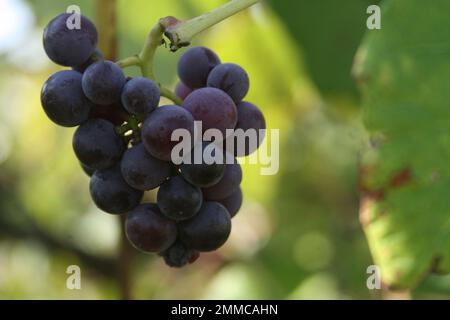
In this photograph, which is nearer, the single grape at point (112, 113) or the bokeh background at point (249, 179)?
the single grape at point (112, 113)

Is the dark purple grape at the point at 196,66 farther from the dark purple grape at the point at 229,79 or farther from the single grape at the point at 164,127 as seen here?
the single grape at the point at 164,127

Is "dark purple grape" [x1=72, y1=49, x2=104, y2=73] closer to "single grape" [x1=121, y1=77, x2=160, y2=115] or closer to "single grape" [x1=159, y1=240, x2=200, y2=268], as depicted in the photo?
"single grape" [x1=121, y1=77, x2=160, y2=115]

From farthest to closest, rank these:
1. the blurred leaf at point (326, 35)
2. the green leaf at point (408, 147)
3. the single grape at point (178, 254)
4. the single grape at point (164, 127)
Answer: the blurred leaf at point (326, 35), the green leaf at point (408, 147), the single grape at point (178, 254), the single grape at point (164, 127)

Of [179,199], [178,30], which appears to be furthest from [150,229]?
[178,30]

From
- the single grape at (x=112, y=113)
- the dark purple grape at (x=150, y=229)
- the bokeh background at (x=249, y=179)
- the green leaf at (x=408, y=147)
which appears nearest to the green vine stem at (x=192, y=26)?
the single grape at (x=112, y=113)

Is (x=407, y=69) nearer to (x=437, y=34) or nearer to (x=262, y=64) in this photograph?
(x=437, y=34)

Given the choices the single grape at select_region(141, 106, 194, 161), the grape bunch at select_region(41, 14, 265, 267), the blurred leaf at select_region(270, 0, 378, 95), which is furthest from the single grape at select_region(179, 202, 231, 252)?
the blurred leaf at select_region(270, 0, 378, 95)
